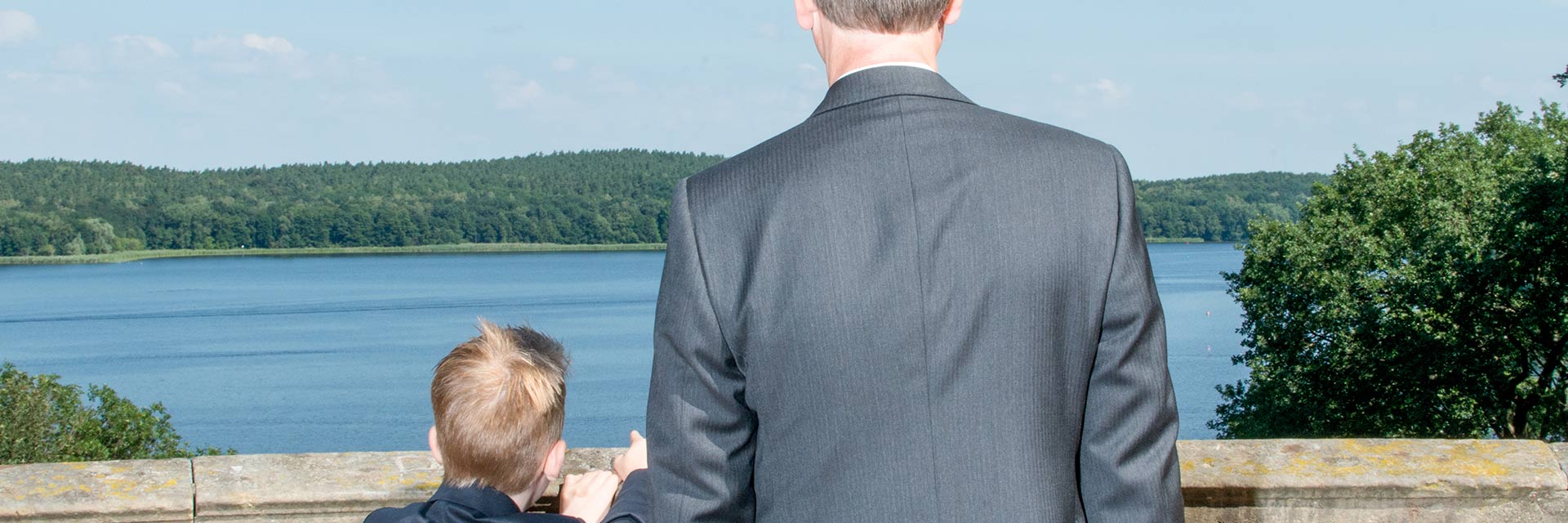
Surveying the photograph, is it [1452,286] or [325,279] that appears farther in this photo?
[325,279]

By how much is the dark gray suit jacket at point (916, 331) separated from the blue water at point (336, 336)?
24919 millimetres

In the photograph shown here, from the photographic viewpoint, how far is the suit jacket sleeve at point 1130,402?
1.39 metres

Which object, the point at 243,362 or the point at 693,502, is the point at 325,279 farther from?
the point at 693,502

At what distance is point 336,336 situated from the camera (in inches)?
2886

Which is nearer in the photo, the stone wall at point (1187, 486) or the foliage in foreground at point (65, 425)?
the stone wall at point (1187, 486)

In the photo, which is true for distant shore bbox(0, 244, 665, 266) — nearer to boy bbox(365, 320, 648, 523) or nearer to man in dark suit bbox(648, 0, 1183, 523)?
boy bbox(365, 320, 648, 523)

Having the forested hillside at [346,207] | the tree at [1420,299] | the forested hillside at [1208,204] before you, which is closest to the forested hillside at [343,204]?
the forested hillside at [346,207]

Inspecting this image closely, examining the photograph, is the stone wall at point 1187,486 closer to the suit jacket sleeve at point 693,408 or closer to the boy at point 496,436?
the boy at point 496,436

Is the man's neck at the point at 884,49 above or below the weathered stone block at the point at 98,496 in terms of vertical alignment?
above

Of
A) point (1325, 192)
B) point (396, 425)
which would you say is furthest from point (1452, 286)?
point (396, 425)

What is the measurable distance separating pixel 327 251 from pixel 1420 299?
121 m

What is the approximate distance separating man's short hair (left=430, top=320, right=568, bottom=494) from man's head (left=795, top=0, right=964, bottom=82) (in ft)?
2.78

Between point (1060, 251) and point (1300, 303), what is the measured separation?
31002 millimetres

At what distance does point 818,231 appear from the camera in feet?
4.55
